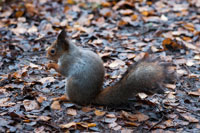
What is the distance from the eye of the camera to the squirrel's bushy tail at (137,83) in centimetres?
238

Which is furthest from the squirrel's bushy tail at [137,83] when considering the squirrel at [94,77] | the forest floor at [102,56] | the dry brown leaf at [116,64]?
the dry brown leaf at [116,64]

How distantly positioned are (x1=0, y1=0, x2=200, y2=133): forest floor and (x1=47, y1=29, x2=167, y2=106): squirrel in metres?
0.11

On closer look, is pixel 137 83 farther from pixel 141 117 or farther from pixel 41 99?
pixel 41 99

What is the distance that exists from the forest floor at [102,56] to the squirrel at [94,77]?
112 millimetres

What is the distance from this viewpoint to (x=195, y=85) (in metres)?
3.16

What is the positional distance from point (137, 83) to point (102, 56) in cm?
135

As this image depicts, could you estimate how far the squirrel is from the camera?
7.98 feet

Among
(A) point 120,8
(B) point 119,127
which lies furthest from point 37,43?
(B) point 119,127

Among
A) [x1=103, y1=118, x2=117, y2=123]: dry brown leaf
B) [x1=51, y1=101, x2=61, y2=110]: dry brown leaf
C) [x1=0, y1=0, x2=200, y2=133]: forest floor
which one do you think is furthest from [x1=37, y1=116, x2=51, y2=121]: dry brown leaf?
[x1=103, y1=118, x2=117, y2=123]: dry brown leaf

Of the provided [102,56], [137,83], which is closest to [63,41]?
[137,83]

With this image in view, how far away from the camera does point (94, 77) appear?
2701 mm

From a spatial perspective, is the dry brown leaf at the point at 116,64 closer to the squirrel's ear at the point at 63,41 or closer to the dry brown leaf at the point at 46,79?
the dry brown leaf at the point at 46,79

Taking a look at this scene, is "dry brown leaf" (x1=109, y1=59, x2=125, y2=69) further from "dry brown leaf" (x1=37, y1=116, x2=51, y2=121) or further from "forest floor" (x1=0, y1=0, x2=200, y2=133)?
"dry brown leaf" (x1=37, y1=116, x2=51, y2=121)

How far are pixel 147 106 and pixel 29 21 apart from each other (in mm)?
2870
